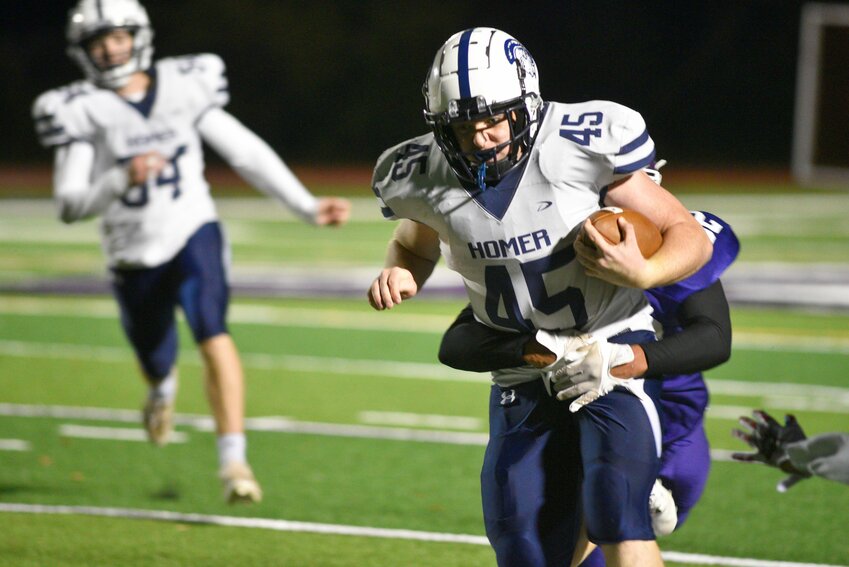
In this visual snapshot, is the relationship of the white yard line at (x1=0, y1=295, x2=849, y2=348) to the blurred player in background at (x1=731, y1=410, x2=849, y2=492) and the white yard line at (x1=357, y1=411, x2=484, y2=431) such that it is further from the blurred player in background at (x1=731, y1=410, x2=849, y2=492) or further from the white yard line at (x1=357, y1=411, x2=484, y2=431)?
the blurred player in background at (x1=731, y1=410, x2=849, y2=492)

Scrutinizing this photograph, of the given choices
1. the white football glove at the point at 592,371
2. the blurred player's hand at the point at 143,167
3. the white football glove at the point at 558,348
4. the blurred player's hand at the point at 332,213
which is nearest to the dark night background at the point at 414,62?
the blurred player's hand at the point at 332,213

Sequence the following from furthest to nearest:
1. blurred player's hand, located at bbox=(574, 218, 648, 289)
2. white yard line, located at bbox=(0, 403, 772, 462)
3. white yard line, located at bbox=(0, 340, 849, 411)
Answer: white yard line, located at bbox=(0, 340, 849, 411)
white yard line, located at bbox=(0, 403, 772, 462)
blurred player's hand, located at bbox=(574, 218, 648, 289)

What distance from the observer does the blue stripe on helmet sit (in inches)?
115

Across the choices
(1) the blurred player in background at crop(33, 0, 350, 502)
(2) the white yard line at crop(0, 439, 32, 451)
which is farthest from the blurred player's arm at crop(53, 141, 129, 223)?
(2) the white yard line at crop(0, 439, 32, 451)

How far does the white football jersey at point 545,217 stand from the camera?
9.75 ft

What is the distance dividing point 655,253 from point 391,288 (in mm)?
628

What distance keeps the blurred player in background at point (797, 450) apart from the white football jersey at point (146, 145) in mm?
2524

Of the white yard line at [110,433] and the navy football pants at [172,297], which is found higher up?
the navy football pants at [172,297]

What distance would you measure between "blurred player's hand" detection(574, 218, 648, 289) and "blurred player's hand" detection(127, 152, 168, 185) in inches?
95.3

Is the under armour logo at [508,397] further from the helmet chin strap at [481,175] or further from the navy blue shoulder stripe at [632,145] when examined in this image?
the navy blue shoulder stripe at [632,145]

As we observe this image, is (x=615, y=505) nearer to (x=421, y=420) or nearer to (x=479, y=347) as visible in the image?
(x=479, y=347)

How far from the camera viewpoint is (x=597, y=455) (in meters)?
2.91

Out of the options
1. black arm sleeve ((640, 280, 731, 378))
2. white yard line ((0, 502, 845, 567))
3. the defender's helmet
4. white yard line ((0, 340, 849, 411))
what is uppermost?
the defender's helmet

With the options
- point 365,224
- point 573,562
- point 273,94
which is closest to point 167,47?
point 273,94
